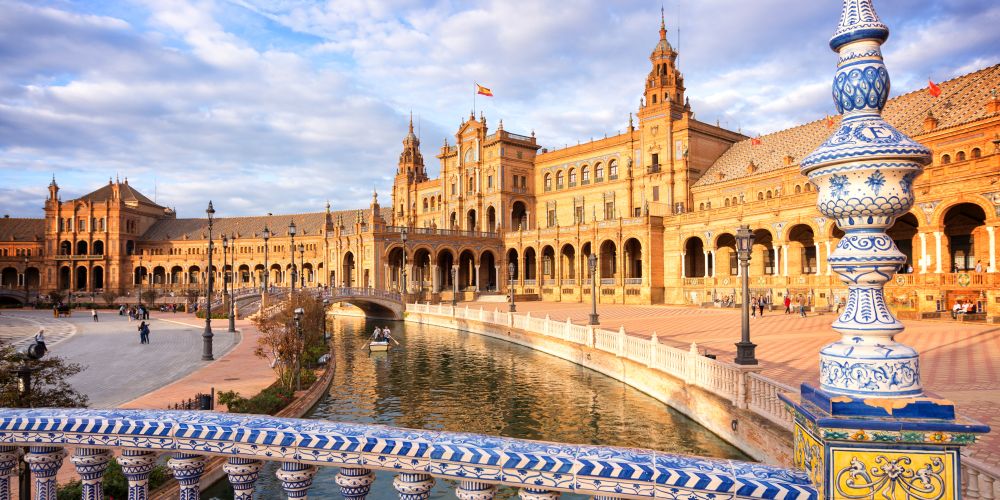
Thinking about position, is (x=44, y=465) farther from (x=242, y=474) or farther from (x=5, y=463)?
(x=242, y=474)

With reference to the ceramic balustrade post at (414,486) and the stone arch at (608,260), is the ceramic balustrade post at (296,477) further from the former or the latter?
the stone arch at (608,260)

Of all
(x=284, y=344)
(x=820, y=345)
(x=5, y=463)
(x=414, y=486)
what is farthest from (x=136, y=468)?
(x=820, y=345)

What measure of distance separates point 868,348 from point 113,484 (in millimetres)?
8837

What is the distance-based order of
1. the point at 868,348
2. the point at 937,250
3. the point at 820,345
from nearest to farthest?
the point at 868,348
the point at 820,345
the point at 937,250

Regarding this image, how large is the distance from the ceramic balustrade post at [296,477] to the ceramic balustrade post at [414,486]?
1.81 ft

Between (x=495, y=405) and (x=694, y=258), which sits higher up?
(x=694, y=258)

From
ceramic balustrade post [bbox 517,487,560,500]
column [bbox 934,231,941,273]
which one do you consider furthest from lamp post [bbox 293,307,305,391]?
A: column [bbox 934,231,941,273]

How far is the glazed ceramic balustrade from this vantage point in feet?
9.48

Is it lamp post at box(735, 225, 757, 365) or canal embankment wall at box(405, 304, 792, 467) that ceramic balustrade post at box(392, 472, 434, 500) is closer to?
canal embankment wall at box(405, 304, 792, 467)

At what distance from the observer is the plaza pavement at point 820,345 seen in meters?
11.7

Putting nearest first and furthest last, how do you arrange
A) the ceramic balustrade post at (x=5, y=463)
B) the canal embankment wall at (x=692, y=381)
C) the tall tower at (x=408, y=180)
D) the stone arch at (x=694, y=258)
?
the ceramic balustrade post at (x=5, y=463), the canal embankment wall at (x=692, y=381), the stone arch at (x=694, y=258), the tall tower at (x=408, y=180)

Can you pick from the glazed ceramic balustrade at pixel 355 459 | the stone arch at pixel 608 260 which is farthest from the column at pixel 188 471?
the stone arch at pixel 608 260

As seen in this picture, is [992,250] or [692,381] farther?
[992,250]

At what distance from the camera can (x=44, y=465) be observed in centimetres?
370
